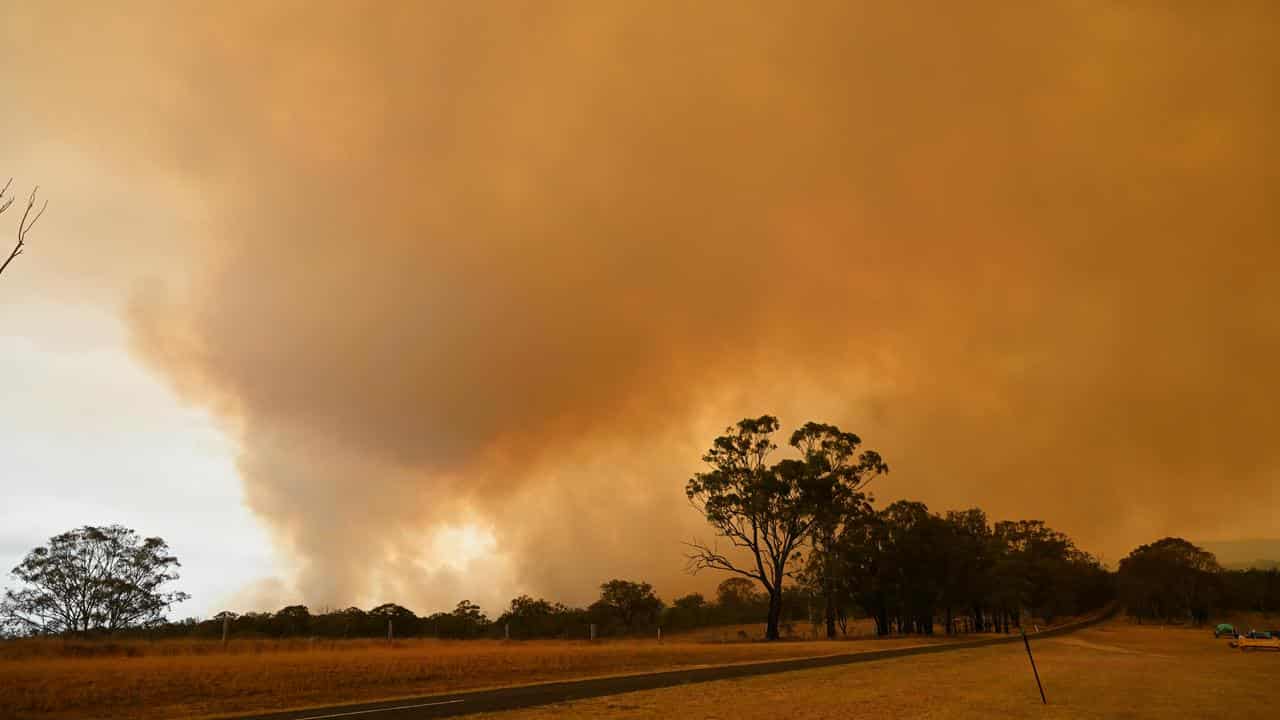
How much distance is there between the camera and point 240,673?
22.6 meters

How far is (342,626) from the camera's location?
260 ft

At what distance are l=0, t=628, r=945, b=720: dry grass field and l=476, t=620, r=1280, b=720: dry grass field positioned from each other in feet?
28.0

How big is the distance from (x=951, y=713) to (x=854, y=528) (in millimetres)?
65011

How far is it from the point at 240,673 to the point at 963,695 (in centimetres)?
2342

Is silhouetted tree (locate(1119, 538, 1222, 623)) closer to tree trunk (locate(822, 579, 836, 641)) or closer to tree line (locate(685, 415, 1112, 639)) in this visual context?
tree line (locate(685, 415, 1112, 639))

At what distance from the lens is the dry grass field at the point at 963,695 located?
55.8 feet

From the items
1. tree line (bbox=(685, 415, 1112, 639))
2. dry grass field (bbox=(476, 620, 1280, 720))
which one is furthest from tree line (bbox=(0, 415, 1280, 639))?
dry grass field (bbox=(476, 620, 1280, 720))

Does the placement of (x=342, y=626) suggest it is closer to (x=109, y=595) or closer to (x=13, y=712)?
(x=109, y=595)

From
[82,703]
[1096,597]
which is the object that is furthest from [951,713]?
[1096,597]

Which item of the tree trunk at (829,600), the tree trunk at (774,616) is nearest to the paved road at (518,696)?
the tree trunk at (774,616)

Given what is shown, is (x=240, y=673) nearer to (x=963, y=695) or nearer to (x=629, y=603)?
(x=963, y=695)

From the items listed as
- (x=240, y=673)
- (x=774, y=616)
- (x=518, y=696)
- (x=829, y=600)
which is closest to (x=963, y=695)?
(x=518, y=696)

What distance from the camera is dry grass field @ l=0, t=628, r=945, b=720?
1895cm

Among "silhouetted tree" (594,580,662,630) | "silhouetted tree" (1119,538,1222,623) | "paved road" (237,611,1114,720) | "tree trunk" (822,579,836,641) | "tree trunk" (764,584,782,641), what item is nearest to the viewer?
"paved road" (237,611,1114,720)
